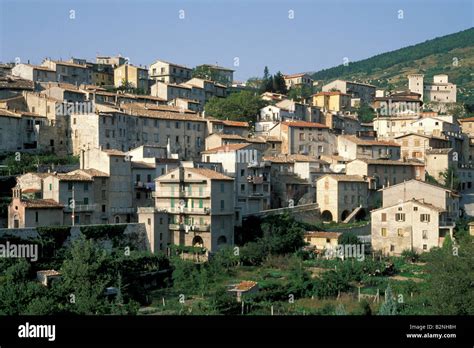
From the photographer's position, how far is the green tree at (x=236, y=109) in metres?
43.0

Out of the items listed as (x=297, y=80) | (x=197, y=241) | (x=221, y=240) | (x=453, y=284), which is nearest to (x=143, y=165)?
(x=197, y=241)

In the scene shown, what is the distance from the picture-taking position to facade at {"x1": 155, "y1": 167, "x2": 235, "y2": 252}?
85.3 ft

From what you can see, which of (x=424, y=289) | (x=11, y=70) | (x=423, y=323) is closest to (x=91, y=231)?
(x=424, y=289)

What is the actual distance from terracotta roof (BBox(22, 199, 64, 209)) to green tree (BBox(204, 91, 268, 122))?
19850mm

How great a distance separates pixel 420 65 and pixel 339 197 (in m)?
69.4

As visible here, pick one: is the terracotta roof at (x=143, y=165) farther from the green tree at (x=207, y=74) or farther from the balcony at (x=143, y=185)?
the green tree at (x=207, y=74)

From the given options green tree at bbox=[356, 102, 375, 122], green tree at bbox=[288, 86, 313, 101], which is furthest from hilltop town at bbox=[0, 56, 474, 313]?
green tree at bbox=[288, 86, 313, 101]

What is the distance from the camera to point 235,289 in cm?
2120

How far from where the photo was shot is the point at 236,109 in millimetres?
43125

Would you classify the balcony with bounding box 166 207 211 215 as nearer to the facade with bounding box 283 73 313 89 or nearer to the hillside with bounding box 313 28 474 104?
the facade with bounding box 283 73 313 89

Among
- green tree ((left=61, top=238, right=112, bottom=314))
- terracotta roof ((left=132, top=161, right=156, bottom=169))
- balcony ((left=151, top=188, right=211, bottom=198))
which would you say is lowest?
green tree ((left=61, top=238, right=112, bottom=314))

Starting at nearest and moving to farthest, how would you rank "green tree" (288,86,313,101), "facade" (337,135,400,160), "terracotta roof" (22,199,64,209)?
"terracotta roof" (22,199,64,209), "facade" (337,135,400,160), "green tree" (288,86,313,101)

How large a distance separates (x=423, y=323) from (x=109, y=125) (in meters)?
29.0

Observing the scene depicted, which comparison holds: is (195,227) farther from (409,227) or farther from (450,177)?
(450,177)
